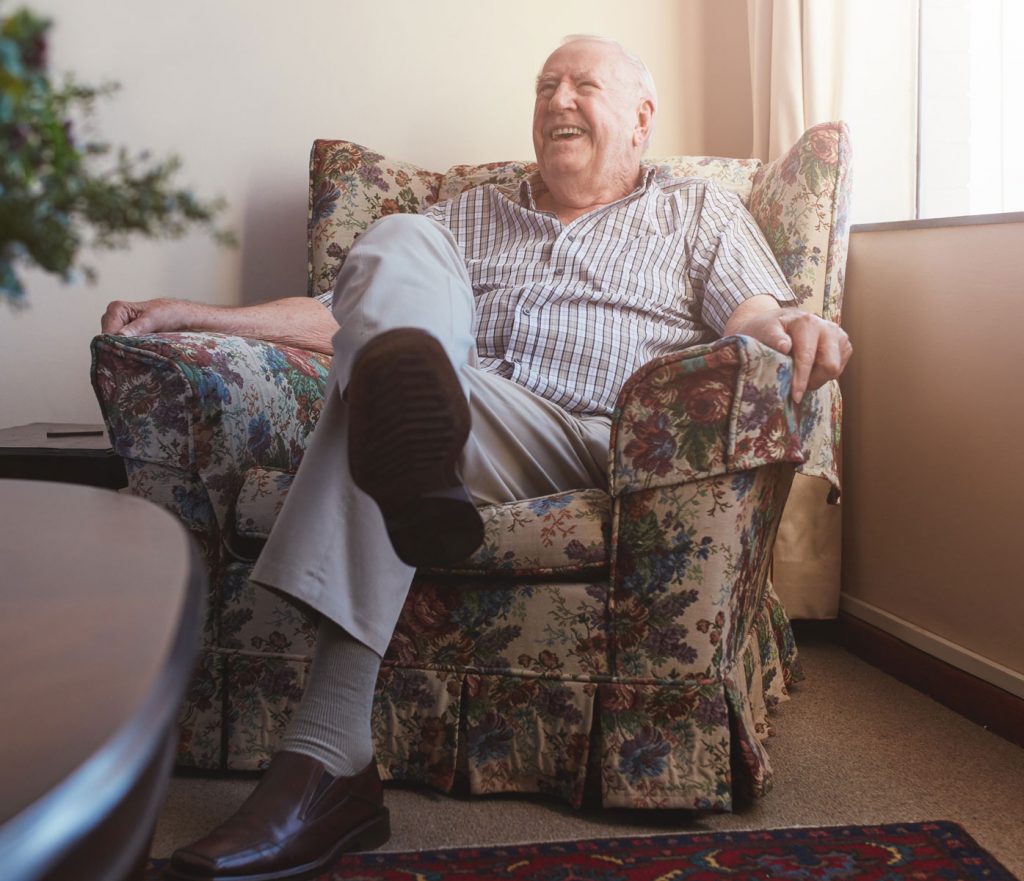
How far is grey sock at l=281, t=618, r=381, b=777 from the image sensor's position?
1.20 meters

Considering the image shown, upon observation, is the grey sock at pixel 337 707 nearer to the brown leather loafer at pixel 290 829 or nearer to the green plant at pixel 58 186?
the brown leather loafer at pixel 290 829

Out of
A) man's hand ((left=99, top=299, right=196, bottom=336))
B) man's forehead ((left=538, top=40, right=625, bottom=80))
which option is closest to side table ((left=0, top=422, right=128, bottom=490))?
man's hand ((left=99, top=299, right=196, bottom=336))

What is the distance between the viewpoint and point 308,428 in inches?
66.6

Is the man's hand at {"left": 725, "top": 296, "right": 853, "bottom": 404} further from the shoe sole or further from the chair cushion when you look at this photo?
the shoe sole

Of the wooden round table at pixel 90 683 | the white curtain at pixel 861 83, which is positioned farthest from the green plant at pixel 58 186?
the white curtain at pixel 861 83

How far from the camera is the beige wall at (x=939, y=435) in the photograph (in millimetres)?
1657

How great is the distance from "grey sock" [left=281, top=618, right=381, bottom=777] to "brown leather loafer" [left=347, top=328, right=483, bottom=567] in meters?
0.27

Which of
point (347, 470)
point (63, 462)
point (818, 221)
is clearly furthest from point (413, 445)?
point (818, 221)

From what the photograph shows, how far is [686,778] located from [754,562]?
303 millimetres

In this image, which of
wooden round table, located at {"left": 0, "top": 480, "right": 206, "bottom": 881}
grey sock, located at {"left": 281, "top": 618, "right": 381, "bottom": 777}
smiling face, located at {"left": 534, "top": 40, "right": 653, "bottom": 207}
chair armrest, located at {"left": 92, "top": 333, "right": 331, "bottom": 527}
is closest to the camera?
wooden round table, located at {"left": 0, "top": 480, "right": 206, "bottom": 881}

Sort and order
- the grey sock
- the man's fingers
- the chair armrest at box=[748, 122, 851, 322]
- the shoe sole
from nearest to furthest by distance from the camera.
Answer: the shoe sole
the grey sock
the man's fingers
the chair armrest at box=[748, 122, 851, 322]

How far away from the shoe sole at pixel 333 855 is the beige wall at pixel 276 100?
157 centimetres

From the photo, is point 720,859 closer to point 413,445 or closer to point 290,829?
point 290,829

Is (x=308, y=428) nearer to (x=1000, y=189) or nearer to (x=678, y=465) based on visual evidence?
(x=678, y=465)
